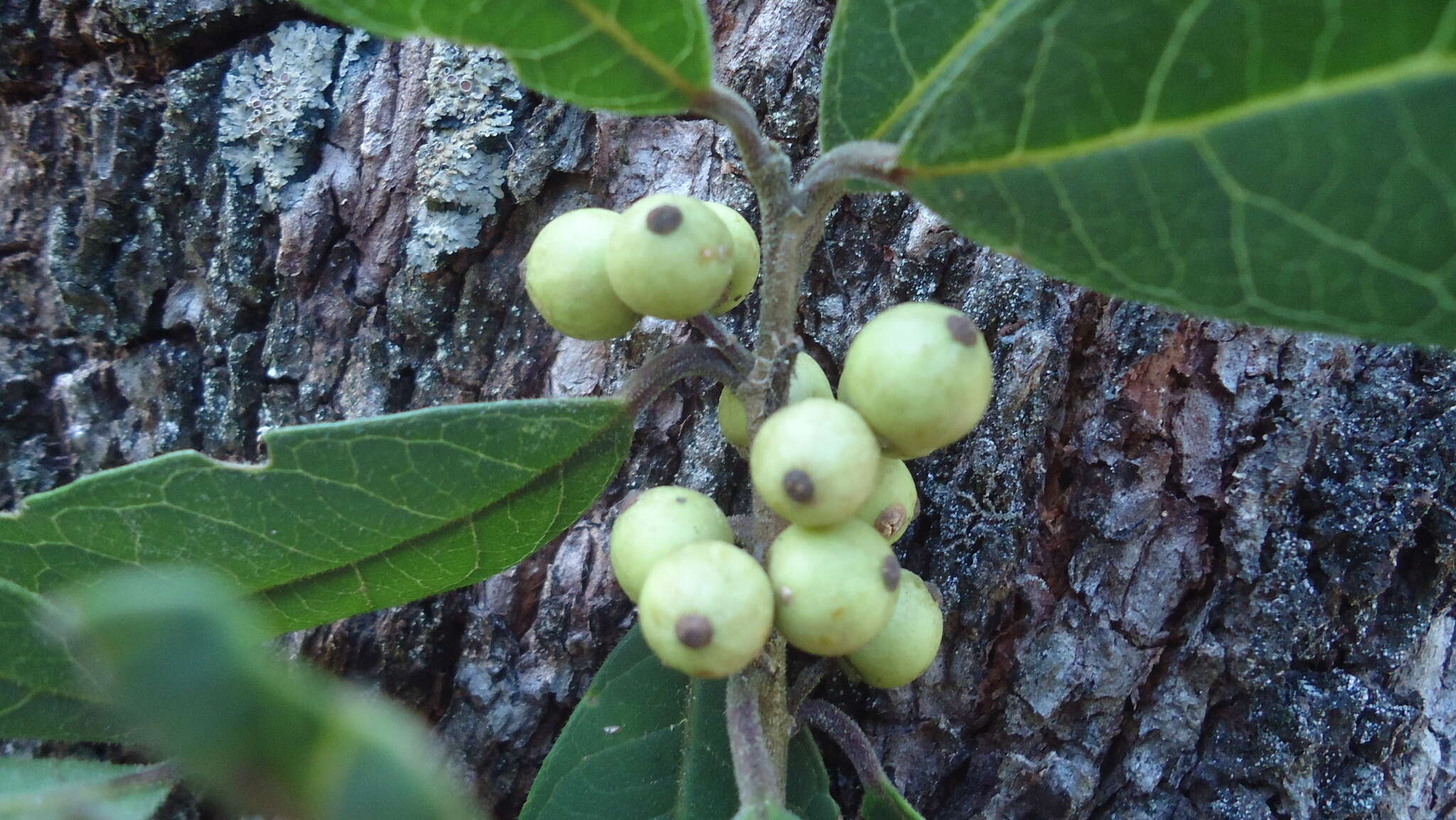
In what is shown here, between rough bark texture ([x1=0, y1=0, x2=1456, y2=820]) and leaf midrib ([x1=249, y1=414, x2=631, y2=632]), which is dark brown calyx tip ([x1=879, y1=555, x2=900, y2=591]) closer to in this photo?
leaf midrib ([x1=249, y1=414, x2=631, y2=632])

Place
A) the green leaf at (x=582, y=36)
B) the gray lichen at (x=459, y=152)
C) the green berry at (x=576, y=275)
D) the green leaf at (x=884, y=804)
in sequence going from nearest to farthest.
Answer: the green leaf at (x=582, y=36), the green berry at (x=576, y=275), the green leaf at (x=884, y=804), the gray lichen at (x=459, y=152)

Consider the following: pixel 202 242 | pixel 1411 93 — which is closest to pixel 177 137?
pixel 202 242

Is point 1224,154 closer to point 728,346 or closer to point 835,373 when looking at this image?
point 728,346

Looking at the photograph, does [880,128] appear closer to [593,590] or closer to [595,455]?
[595,455]

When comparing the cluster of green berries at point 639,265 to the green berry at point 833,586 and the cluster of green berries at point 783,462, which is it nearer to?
the cluster of green berries at point 783,462

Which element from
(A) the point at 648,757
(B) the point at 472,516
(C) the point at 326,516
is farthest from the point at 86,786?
(A) the point at 648,757

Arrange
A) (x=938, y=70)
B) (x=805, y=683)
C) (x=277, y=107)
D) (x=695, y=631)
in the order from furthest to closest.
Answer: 1. (x=277, y=107)
2. (x=805, y=683)
3. (x=938, y=70)
4. (x=695, y=631)

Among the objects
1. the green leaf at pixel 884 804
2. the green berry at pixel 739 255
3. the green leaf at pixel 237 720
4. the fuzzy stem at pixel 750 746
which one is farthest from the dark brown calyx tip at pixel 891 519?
the green leaf at pixel 237 720
